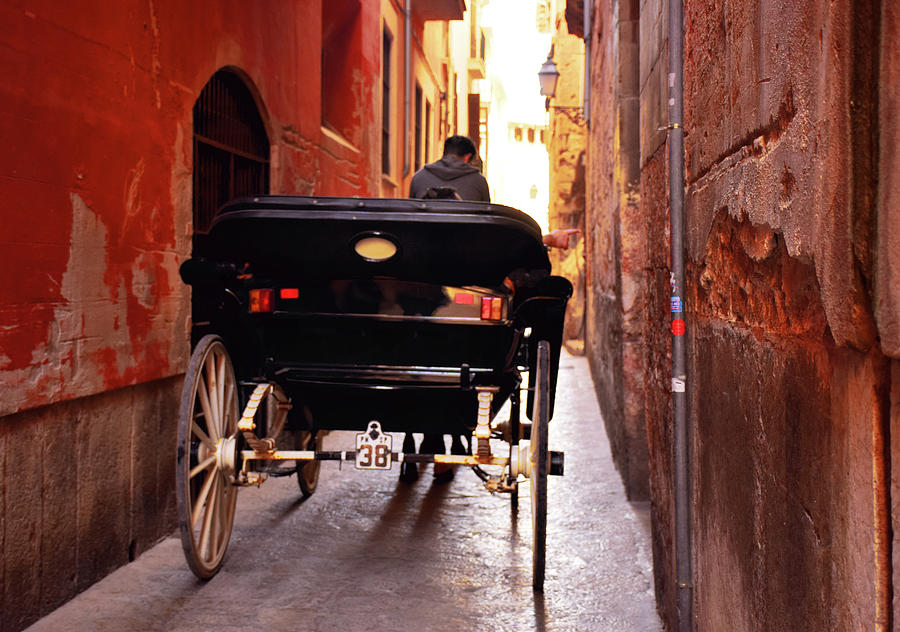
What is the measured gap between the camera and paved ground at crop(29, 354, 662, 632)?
138 inches

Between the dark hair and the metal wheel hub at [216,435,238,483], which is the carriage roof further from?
the dark hair

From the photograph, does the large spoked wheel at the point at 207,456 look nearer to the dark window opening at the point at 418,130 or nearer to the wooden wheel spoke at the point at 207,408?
the wooden wheel spoke at the point at 207,408

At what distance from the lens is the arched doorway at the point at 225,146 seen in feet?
18.3

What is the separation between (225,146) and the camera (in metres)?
5.90

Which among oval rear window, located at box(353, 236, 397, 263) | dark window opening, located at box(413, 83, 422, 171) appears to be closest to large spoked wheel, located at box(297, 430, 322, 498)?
oval rear window, located at box(353, 236, 397, 263)

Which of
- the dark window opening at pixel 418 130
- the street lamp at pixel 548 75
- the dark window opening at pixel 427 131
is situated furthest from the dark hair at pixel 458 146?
the dark window opening at pixel 427 131

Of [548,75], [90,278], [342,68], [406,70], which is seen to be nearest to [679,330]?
[90,278]

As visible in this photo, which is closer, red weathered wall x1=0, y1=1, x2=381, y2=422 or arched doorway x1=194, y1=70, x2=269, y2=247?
red weathered wall x1=0, y1=1, x2=381, y2=422

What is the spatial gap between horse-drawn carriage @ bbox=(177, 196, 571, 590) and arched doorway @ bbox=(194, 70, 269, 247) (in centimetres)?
166

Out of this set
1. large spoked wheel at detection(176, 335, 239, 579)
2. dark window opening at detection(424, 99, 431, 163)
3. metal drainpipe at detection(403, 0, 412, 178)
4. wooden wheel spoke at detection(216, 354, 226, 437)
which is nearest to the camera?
large spoked wheel at detection(176, 335, 239, 579)

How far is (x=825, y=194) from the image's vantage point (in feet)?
4.23

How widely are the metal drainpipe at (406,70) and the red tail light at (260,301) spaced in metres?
10.1

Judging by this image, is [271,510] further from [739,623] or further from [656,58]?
[739,623]

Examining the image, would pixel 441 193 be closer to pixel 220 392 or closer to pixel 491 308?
pixel 491 308
